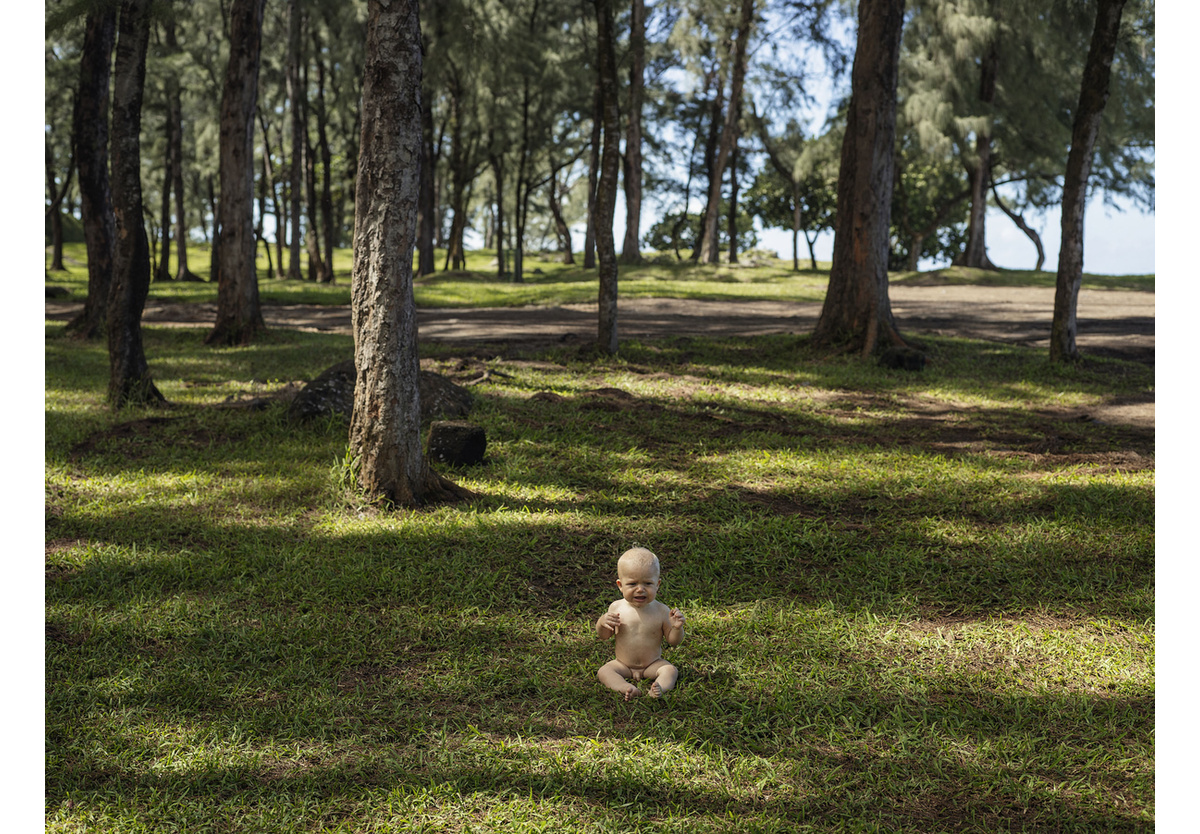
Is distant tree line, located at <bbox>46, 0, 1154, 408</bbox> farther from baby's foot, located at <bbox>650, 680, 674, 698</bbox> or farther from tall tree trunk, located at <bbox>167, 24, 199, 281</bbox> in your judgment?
baby's foot, located at <bbox>650, 680, 674, 698</bbox>

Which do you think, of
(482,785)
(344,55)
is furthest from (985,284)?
(482,785)

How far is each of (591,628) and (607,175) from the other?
7622 mm

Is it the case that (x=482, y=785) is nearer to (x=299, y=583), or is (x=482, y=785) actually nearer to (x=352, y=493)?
(x=299, y=583)

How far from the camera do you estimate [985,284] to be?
86.1ft

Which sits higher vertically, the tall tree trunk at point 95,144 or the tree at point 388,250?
the tall tree trunk at point 95,144

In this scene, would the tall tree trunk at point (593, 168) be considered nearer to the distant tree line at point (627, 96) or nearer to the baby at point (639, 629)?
the distant tree line at point (627, 96)

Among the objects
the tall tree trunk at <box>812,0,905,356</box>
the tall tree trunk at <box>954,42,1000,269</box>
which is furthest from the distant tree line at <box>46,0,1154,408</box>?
the tall tree trunk at <box>812,0,905,356</box>

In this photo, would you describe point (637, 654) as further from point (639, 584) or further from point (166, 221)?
point (166, 221)

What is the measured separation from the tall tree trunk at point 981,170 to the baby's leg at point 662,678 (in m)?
27.7

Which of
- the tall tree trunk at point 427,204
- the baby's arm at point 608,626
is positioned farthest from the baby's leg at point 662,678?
the tall tree trunk at point 427,204

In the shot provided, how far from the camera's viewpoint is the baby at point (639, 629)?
3.64 metres

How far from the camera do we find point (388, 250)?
563 cm

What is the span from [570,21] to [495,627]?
1215 inches

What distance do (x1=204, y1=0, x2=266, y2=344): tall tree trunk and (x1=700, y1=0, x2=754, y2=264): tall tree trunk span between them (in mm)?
17459
